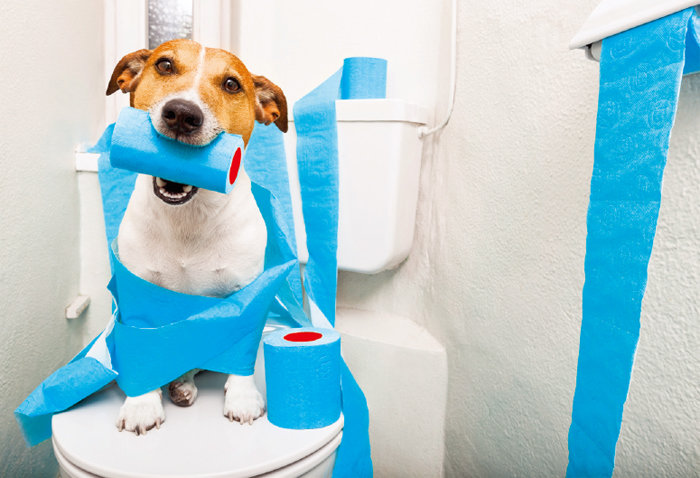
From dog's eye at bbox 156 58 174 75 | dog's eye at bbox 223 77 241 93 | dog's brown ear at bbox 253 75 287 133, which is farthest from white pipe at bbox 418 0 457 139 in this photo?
dog's eye at bbox 156 58 174 75

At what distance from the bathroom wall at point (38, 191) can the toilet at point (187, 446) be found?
0.96 feet

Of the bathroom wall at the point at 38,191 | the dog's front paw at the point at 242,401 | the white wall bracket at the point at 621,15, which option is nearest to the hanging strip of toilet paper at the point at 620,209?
the white wall bracket at the point at 621,15

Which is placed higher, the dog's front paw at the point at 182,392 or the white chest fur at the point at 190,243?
the white chest fur at the point at 190,243

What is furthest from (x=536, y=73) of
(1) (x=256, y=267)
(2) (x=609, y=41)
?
(1) (x=256, y=267)

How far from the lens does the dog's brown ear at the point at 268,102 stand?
40.3 inches

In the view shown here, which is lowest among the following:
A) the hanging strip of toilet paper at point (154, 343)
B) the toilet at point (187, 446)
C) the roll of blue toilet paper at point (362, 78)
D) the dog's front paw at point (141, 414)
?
the toilet at point (187, 446)

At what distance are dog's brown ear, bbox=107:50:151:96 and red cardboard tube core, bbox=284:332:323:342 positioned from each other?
0.53 metres

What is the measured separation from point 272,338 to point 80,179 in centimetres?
75

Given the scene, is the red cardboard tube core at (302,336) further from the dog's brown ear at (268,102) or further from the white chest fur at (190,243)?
the dog's brown ear at (268,102)

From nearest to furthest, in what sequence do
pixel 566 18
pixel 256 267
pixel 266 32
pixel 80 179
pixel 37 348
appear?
pixel 566 18, pixel 256 267, pixel 37 348, pixel 80 179, pixel 266 32

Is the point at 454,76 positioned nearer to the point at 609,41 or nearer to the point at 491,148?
the point at 491,148

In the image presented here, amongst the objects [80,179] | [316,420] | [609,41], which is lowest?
[316,420]

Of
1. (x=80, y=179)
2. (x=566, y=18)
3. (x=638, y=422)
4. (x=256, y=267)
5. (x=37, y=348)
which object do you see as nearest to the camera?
(x=638, y=422)

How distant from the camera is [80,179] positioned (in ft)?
4.25
